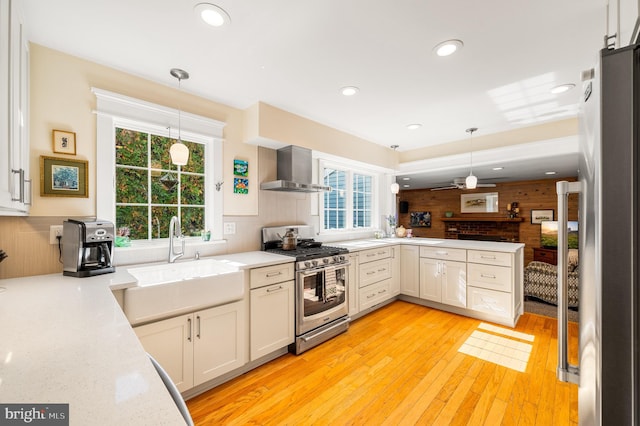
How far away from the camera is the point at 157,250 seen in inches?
90.9

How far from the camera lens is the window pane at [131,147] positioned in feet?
7.47

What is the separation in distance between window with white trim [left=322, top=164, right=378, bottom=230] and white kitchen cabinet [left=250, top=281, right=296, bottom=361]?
158 cm

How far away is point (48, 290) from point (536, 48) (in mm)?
3401

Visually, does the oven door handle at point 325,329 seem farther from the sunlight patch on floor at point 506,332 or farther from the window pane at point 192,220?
the sunlight patch on floor at point 506,332

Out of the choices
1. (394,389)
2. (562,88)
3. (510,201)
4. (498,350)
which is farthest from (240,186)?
(510,201)

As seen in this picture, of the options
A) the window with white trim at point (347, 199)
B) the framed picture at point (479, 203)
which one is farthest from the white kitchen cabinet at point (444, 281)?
the framed picture at point (479, 203)

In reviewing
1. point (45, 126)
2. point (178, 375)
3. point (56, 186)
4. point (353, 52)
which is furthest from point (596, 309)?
point (45, 126)

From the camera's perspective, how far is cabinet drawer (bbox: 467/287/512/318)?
315 centimetres

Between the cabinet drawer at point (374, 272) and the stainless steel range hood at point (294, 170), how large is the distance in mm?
1199

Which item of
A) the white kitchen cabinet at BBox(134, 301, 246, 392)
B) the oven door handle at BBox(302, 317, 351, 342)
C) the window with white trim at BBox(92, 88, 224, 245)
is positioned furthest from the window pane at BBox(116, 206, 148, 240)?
the oven door handle at BBox(302, 317, 351, 342)

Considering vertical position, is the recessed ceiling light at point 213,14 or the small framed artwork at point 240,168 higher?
the recessed ceiling light at point 213,14

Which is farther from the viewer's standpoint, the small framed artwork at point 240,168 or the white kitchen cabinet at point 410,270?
the white kitchen cabinet at point 410,270

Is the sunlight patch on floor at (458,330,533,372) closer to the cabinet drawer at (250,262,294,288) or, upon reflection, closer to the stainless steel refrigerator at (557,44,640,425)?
the cabinet drawer at (250,262,294,288)

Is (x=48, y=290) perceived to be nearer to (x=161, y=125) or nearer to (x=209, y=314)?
(x=209, y=314)
